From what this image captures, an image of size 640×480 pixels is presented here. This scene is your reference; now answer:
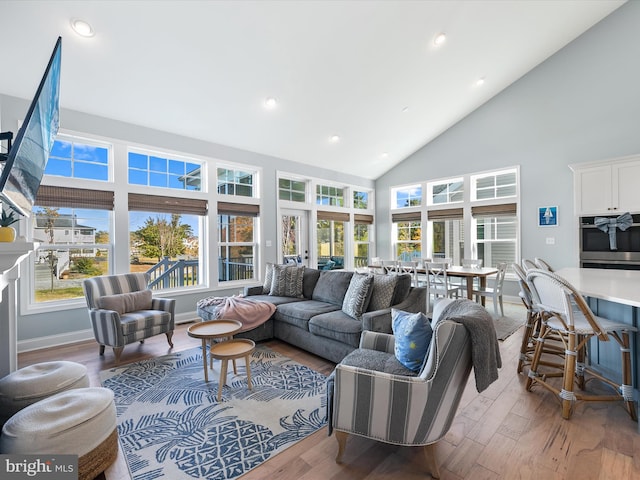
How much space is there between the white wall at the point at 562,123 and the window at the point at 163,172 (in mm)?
5412

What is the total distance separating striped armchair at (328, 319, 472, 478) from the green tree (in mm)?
3995

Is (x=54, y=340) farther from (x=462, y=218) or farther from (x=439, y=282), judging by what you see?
(x=462, y=218)

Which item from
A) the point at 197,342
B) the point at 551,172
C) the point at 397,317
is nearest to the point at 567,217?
the point at 551,172

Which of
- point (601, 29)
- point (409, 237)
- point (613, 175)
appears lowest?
point (409, 237)

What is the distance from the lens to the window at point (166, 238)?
435cm

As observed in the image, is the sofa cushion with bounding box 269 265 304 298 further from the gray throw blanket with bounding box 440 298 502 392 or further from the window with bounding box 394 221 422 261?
the window with bounding box 394 221 422 261

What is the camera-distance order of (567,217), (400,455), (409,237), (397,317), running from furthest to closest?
(409,237)
(567,217)
(397,317)
(400,455)

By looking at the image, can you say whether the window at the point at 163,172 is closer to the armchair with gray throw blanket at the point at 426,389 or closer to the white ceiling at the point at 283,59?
the white ceiling at the point at 283,59

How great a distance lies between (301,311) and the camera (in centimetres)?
336

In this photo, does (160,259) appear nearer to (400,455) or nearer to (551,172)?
(400,455)

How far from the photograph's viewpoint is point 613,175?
13.5 ft

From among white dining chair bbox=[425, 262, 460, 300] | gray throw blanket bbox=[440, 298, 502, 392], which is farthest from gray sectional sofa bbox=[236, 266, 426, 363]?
white dining chair bbox=[425, 262, 460, 300]

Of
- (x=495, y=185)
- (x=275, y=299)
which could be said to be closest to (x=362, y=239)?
(x=495, y=185)

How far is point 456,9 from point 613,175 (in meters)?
3.16
